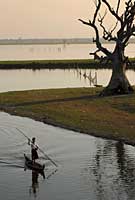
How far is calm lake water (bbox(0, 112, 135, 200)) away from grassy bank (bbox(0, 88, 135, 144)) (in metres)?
1.51

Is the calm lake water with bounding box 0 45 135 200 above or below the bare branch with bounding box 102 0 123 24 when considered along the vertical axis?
below

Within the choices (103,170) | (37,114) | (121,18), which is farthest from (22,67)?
(103,170)

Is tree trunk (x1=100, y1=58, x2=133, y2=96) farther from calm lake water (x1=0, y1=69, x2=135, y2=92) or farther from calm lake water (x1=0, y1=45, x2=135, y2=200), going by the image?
calm lake water (x1=0, y1=69, x2=135, y2=92)

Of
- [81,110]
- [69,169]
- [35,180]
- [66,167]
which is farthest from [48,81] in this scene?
[35,180]

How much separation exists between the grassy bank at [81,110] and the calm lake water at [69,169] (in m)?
1.51

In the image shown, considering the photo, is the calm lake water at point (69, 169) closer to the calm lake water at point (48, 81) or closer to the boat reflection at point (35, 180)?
the boat reflection at point (35, 180)

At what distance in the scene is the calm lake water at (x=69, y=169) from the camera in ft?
63.3

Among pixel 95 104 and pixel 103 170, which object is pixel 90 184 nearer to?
pixel 103 170

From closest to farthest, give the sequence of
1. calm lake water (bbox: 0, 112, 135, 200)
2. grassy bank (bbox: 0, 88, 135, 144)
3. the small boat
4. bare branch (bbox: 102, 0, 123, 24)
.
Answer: calm lake water (bbox: 0, 112, 135, 200)
the small boat
grassy bank (bbox: 0, 88, 135, 144)
bare branch (bbox: 102, 0, 123, 24)

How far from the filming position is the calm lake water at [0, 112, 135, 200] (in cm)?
1930

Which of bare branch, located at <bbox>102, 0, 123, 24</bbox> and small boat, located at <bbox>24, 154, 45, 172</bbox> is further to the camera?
bare branch, located at <bbox>102, 0, 123, 24</bbox>

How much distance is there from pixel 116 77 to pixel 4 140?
19322 millimetres

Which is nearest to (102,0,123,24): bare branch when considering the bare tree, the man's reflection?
the bare tree

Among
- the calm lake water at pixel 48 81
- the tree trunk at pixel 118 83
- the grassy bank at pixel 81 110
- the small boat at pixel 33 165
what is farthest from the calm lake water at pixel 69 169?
the calm lake water at pixel 48 81
